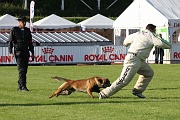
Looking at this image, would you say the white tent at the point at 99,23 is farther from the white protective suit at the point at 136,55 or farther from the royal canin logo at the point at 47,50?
the white protective suit at the point at 136,55

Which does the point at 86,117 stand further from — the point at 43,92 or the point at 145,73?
the point at 43,92

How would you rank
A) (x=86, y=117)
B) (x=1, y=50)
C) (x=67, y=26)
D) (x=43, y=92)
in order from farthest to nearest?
(x=67, y=26)
(x=1, y=50)
(x=43, y=92)
(x=86, y=117)

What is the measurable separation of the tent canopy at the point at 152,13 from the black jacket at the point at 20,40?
71.3 feet

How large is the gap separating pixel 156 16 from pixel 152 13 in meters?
0.36

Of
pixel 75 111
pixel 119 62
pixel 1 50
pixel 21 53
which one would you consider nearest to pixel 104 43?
pixel 119 62

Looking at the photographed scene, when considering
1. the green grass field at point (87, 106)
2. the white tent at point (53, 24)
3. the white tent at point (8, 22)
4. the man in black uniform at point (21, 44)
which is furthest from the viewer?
the white tent at point (53, 24)

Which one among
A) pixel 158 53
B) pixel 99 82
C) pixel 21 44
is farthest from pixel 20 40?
pixel 158 53

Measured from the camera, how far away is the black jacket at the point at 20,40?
17625 mm

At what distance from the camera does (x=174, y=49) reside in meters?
40.2

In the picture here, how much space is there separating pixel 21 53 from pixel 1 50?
741 inches

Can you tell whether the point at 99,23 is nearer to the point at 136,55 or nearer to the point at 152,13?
the point at 152,13

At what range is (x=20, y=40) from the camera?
58.0 ft

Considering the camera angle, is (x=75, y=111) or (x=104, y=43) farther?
(x=104, y=43)

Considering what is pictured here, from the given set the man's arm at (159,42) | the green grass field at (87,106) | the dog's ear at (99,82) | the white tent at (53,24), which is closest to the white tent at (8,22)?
the white tent at (53,24)
